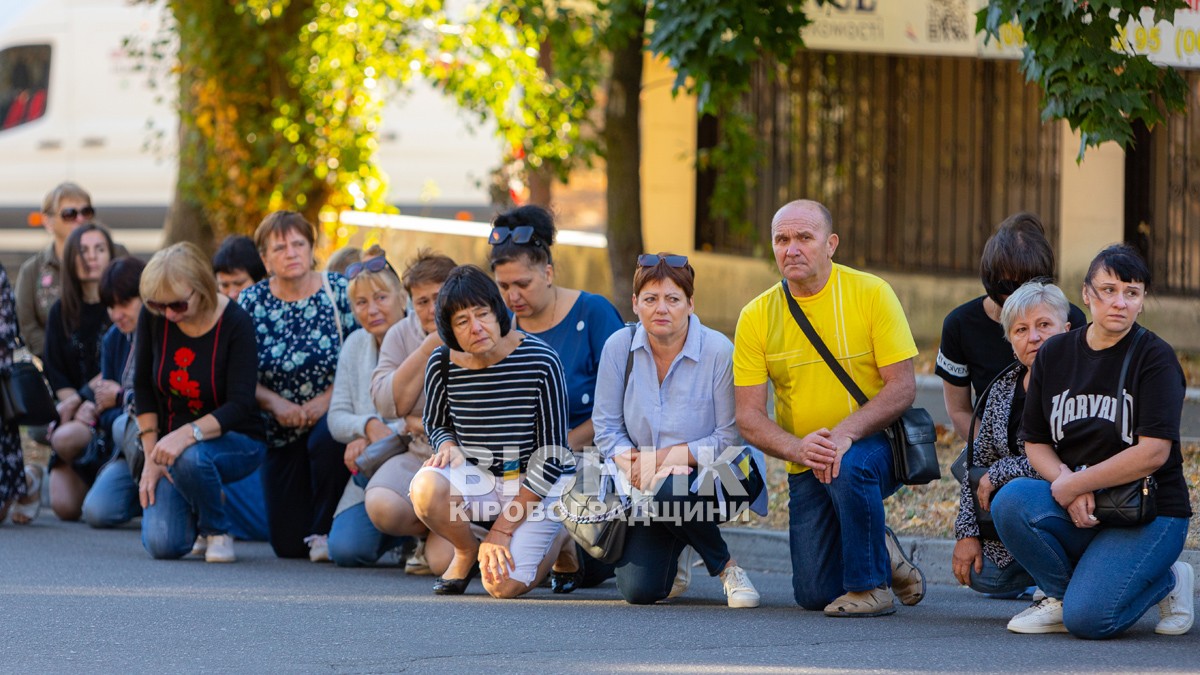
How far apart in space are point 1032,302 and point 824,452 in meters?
0.95

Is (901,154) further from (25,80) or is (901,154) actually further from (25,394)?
(25,80)

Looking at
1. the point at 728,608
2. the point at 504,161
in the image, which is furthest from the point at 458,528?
the point at 504,161

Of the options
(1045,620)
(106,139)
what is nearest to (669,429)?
Result: (1045,620)

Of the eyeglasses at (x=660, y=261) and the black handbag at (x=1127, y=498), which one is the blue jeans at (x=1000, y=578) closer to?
the black handbag at (x=1127, y=498)

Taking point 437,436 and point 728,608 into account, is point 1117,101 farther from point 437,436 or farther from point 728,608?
point 437,436

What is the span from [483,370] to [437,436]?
352mm

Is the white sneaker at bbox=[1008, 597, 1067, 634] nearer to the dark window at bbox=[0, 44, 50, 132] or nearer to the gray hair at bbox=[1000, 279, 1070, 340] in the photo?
the gray hair at bbox=[1000, 279, 1070, 340]

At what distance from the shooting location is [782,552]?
8.18m

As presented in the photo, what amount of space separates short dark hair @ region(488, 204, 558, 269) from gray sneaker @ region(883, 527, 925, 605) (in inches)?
71.5

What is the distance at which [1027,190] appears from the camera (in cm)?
→ 1236

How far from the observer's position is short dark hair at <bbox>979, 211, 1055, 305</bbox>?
660 centimetres

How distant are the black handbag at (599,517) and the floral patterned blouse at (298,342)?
1.95 m

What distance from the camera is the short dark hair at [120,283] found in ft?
28.9

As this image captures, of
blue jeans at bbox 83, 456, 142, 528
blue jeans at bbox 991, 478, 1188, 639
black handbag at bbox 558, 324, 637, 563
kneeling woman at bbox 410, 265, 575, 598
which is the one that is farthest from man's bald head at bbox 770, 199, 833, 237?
blue jeans at bbox 83, 456, 142, 528
